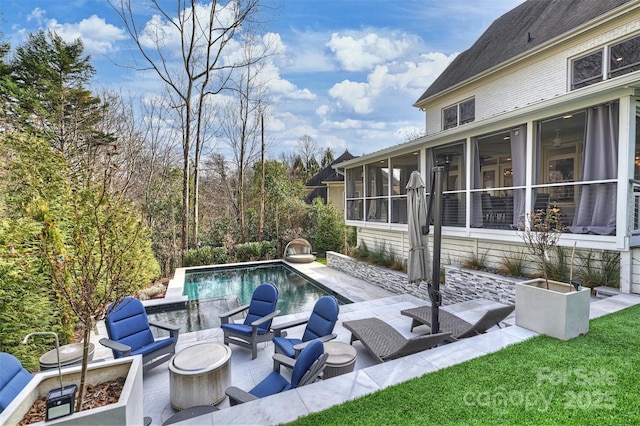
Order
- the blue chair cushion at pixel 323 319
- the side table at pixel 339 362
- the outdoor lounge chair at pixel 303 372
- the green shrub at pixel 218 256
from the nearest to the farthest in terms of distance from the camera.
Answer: the outdoor lounge chair at pixel 303 372
the side table at pixel 339 362
the blue chair cushion at pixel 323 319
the green shrub at pixel 218 256

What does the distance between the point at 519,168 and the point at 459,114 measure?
6.46 m

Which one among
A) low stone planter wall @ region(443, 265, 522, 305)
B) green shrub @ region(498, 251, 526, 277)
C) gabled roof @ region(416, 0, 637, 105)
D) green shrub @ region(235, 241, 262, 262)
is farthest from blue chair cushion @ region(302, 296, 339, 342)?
green shrub @ region(235, 241, 262, 262)

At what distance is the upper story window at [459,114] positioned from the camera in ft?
40.3

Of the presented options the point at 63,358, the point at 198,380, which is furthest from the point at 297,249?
the point at 198,380

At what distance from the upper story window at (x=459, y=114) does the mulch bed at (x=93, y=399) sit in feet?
44.1

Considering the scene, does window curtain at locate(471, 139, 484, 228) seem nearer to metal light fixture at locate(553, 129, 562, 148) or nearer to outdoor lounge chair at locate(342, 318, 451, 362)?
metal light fixture at locate(553, 129, 562, 148)

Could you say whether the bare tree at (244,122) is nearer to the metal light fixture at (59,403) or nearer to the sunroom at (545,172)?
the sunroom at (545,172)

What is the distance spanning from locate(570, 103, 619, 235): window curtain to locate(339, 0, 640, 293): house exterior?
2cm

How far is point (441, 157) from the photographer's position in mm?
9656

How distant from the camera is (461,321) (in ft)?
18.2

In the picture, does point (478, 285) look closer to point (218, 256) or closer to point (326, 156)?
point (218, 256)

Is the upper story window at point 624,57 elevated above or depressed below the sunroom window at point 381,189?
above

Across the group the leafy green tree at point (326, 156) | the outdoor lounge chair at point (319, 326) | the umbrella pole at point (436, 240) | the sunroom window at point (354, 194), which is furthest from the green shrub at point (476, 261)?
the leafy green tree at point (326, 156)

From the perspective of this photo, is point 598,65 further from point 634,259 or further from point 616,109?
point 634,259
